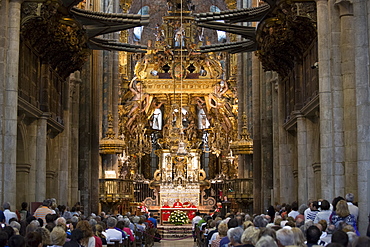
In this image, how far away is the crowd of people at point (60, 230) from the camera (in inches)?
334

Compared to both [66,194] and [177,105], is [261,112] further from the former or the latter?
[177,105]

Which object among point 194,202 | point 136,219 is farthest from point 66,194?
point 194,202

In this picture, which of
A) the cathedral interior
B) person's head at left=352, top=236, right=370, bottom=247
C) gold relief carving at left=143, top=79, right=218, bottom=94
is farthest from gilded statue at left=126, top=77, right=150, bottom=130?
person's head at left=352, top=236, right=370, bottom=247

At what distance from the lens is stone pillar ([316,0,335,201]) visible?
52.1ft

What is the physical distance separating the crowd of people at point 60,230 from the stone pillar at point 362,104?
5.32 metres

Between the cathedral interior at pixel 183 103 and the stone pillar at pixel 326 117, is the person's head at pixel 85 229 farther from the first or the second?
the stone pillar at pixel 326 117

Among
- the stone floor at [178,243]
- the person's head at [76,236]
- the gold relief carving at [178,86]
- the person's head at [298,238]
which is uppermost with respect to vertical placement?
the gold relief carving at [178,86]

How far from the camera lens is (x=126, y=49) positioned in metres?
25.5

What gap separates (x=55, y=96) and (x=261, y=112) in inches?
397

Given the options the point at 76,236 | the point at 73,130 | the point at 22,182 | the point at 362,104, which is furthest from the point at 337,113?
the point at 73,130

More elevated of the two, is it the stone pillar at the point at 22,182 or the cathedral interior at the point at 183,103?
the cathedral interior at the point at 183,103

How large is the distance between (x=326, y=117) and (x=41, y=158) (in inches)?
396

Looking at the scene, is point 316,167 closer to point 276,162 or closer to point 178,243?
point 276,162

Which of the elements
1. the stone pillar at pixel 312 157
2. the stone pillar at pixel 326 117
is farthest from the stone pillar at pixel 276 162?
the stone pillar at pixel 326 117
